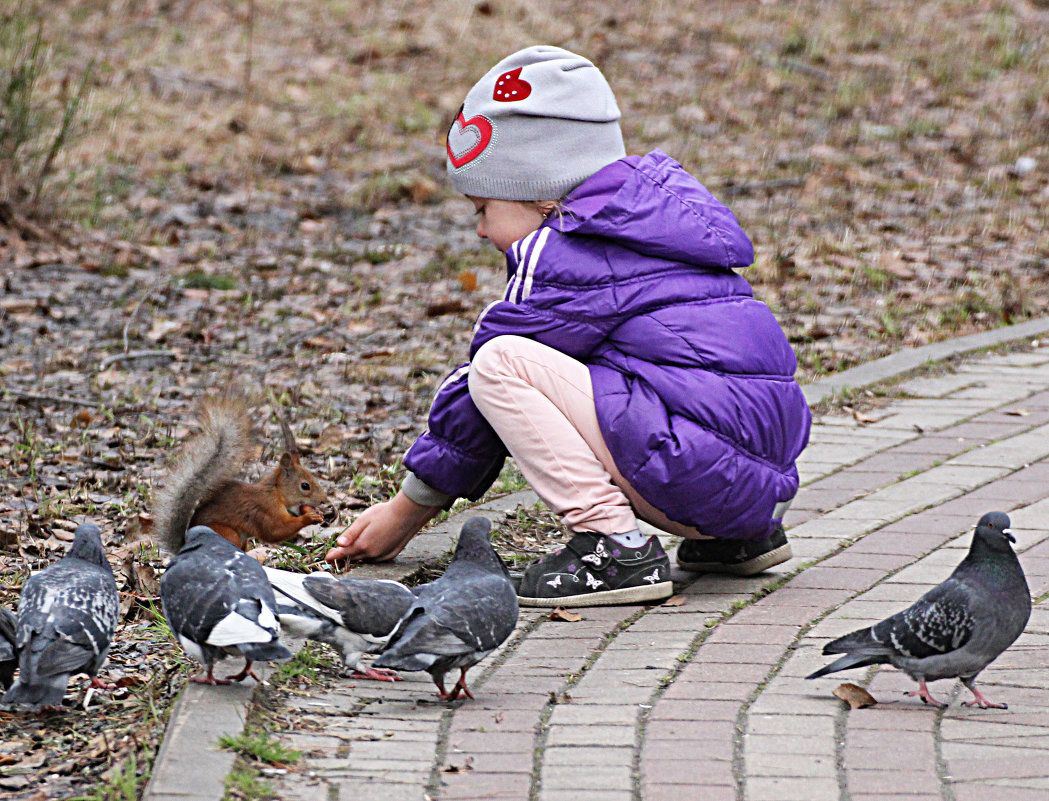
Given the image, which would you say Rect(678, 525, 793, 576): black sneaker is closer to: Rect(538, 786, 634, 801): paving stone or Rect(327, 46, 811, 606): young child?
Rect(327, 46, 811, 606): young child

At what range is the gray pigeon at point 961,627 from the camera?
310 cm

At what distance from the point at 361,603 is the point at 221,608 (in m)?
0.33

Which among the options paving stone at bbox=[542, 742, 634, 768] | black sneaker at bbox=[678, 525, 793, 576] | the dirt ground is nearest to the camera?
paving stone at bbox=[542, 742, 634, 768]

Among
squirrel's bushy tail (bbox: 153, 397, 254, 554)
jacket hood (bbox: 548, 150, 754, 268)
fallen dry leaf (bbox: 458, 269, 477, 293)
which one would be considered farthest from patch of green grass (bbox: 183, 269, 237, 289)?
jacket hood (bbox: 548, 150, 754, 268)

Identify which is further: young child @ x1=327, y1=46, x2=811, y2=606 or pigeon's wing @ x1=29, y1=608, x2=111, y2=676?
young child @ x1=327, y1=46, x2=811, y2=606

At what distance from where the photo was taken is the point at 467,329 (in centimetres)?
776

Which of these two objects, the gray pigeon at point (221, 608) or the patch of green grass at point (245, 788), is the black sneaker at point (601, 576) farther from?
the patch of green grass at point (245, 788)

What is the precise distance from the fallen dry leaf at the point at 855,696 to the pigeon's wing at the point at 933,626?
15 centimetres

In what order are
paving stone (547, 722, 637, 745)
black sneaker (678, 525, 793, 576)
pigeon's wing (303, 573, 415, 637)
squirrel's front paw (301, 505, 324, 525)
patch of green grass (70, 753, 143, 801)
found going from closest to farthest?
patch of green grass (70, 753, 143, 801), paving stone (547, 722, 637, 745), pigeon's wing (303, 573, 415, 637), black sneaker (678, 525, 793, 576), squirrel's front paw (301, 505, 324, 525)

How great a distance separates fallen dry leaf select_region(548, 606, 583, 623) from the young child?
0.04m

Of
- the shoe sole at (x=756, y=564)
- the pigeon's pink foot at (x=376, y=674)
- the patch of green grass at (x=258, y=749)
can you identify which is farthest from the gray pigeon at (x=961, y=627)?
the patch of green grass at (x=258, y=749)

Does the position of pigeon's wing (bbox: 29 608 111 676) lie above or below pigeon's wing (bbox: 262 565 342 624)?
below

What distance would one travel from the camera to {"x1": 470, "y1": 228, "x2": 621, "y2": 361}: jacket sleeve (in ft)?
12.8

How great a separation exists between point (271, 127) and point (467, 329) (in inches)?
208
